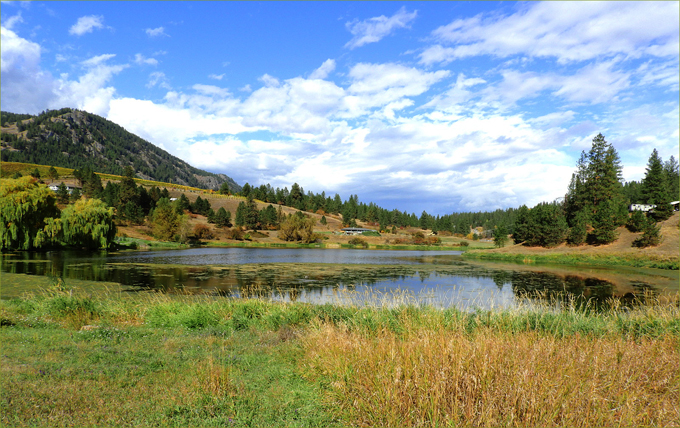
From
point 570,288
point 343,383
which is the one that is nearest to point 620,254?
point 570,288

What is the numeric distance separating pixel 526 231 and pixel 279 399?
7028 centimetres

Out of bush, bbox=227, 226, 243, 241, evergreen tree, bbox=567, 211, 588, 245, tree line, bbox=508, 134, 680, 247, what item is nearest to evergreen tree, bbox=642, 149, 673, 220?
tree line, bbox=508, 134, 680, 247

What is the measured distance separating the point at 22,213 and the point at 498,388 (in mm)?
51192

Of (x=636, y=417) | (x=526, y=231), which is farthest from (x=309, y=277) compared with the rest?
(x=526, y=231)

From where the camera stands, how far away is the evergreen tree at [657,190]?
5972 centimetres

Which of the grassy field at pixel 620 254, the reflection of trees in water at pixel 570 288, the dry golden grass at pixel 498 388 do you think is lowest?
the reflection of trees in water at pixel 570 288

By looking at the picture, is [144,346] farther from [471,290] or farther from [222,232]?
[222,232]

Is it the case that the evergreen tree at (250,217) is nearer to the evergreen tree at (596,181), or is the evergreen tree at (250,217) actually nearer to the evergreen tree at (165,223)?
the evergreen tree at (165,223)

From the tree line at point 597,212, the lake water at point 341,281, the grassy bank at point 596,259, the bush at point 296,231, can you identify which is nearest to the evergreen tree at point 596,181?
the tree line at point 597,212

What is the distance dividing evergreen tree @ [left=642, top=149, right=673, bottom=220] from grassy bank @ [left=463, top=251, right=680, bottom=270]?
22305mm

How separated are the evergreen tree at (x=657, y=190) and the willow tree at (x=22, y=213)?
3582 inches

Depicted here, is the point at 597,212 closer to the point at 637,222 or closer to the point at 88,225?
the point at 637,222

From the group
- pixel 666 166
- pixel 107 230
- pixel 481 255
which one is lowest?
pixel 481 255

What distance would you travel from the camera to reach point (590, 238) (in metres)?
58.7
